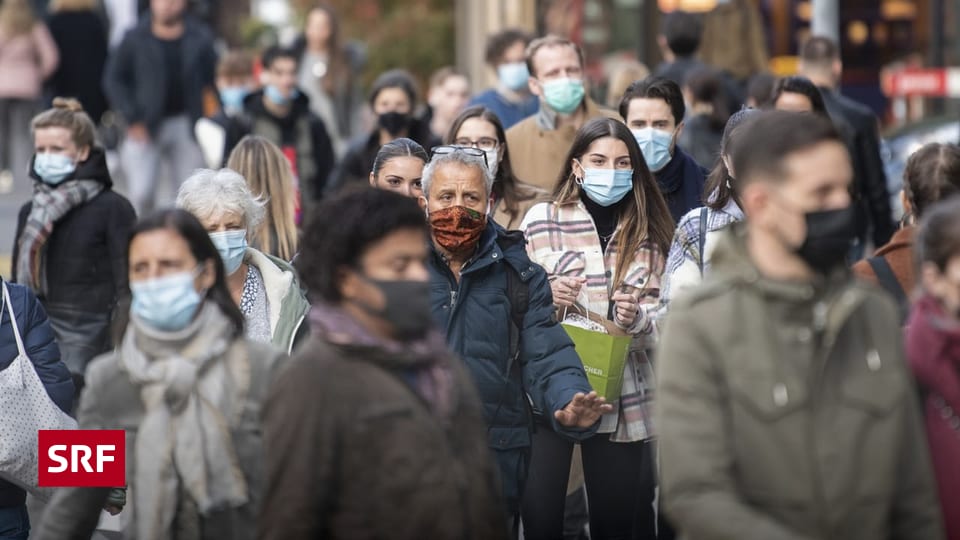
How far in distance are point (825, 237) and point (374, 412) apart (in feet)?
3.59

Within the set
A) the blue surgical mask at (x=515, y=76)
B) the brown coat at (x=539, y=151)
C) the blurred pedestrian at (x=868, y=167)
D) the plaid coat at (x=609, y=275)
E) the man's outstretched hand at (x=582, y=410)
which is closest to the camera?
the man's outstretched hand at (x=582, y=410)

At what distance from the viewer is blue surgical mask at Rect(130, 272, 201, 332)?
468cm

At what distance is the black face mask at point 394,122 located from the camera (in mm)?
10570

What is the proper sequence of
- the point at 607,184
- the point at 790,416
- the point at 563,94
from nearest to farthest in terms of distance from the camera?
the point at 790,416
the point at 607,184
the point at 563,94

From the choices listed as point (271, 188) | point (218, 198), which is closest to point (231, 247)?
point (218, 198)

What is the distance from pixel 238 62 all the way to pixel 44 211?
5814 millimetres

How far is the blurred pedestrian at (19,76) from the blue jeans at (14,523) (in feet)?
32.7

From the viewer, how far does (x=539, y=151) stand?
9.12 meters

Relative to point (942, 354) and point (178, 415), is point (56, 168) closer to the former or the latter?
point (178, 415)

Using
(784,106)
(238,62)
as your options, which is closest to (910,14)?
(238,62)

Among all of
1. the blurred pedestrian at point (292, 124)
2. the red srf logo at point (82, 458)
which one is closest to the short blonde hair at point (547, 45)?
→ the blurred pedestrian at point (292, 124)

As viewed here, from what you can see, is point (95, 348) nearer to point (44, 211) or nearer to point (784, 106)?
point (44, 211)

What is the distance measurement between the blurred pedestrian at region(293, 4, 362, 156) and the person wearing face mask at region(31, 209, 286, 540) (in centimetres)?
919

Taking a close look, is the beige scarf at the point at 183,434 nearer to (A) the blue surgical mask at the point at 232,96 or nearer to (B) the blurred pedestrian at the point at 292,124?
(B) the blurred pedestrian at the point at 292,124
